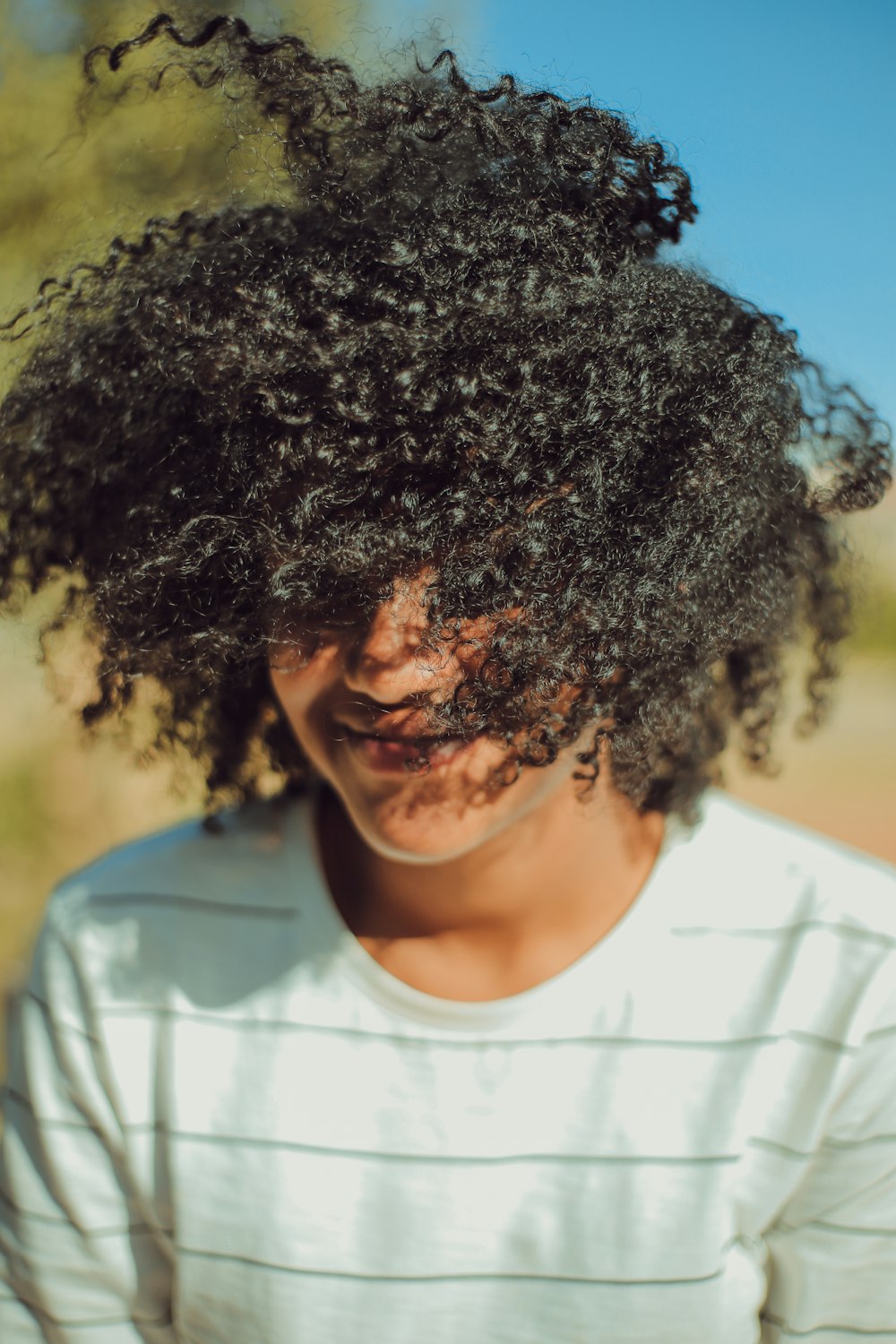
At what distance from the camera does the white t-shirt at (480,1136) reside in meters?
1.40

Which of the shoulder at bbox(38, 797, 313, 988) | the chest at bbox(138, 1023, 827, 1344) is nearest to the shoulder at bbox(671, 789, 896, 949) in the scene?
the chest at bbox(138, 1023, 827, 1344)

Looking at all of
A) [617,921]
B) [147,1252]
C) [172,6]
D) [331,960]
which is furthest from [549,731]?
[172,6]

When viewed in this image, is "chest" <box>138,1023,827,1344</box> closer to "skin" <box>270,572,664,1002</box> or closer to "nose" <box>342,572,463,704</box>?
"skin" <box>270,572,664,1002</box>

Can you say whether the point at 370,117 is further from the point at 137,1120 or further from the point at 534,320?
the point at 137,1120

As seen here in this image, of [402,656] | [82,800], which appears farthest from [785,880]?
[82,800]

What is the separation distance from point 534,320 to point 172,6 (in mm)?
852

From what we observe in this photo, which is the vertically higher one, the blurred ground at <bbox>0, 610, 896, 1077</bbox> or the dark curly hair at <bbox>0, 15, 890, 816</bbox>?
the dark curly hair at <bbox>0, 15, 890, 816</bbox>

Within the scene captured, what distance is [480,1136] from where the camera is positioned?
1.42 metres

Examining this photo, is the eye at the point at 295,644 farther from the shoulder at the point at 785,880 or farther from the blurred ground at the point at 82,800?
the blurred ground at the point at 82,800

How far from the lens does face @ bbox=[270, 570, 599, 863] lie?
1.21 meters

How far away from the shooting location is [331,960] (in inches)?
59.9

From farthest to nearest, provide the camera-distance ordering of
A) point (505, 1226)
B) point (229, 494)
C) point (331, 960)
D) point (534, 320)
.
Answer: point (331, 960)
point (505, 1226)
point (229, 494)
point (534, 320)

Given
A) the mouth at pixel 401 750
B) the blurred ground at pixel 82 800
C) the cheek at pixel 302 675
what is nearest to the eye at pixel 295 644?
the cheek at pixel 302 675

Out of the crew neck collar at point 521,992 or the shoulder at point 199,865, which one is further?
the shoulder at point 199,865
